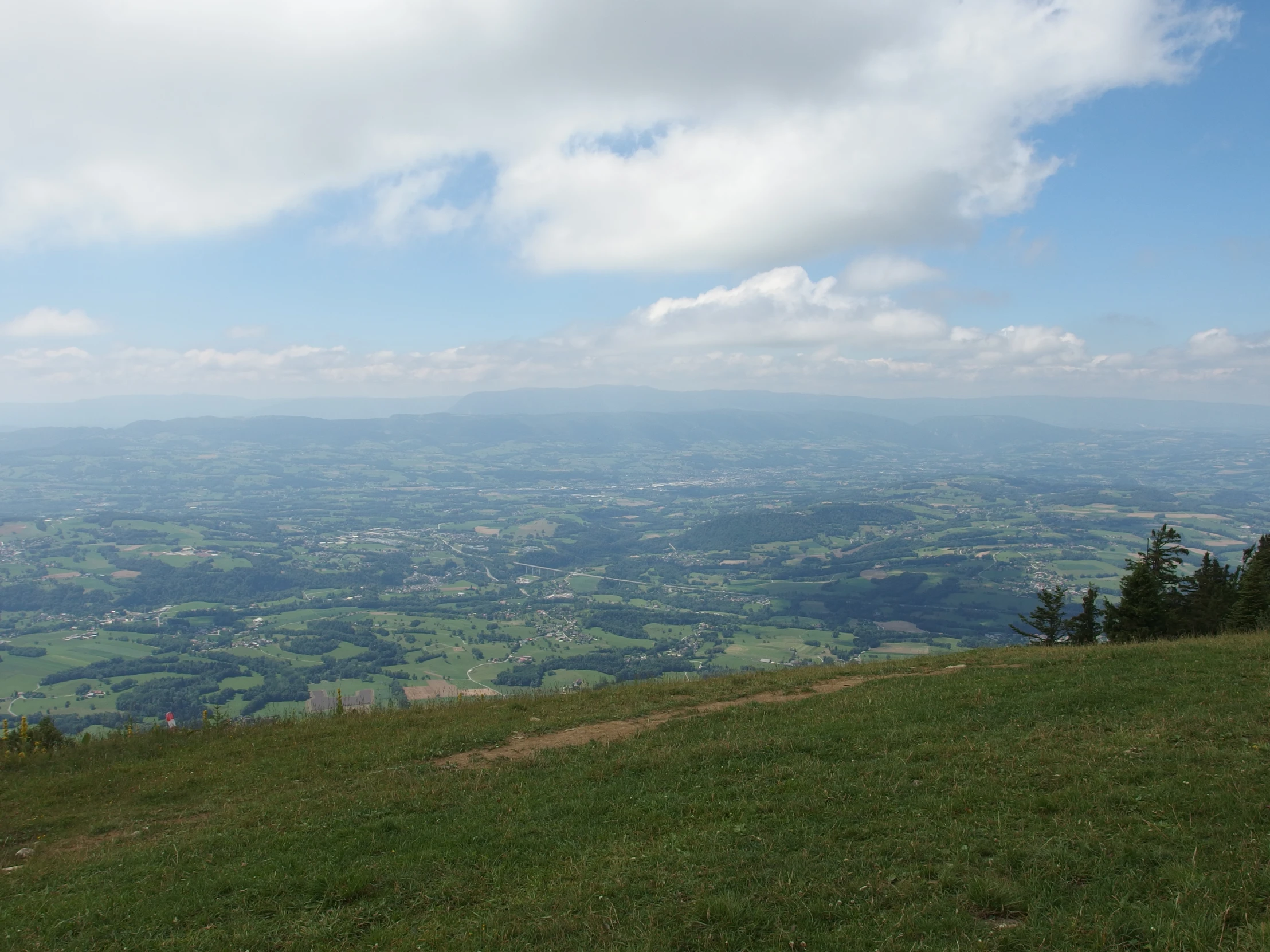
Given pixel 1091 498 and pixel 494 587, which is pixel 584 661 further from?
pixel 1091 498

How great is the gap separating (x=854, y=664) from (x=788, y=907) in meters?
15.7

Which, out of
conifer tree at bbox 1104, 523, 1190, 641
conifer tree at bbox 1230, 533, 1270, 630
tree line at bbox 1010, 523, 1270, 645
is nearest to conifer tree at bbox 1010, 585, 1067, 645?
tree line at bbox 1010, 523, 1270, 645

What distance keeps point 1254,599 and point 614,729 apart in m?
25.1

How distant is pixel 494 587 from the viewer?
10619 centimetres

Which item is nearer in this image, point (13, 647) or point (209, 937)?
point (209, 937)

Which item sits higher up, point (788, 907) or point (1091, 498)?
point (788, 907)

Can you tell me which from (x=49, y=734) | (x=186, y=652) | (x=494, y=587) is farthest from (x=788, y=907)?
(x=494, y=587)

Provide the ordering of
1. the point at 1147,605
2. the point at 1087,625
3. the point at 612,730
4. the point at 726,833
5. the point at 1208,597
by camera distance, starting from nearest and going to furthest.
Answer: the point at 726,833 → the point at 612,730 → the point at 1147,605 → the point at 1087,625 → the point at 1208,597

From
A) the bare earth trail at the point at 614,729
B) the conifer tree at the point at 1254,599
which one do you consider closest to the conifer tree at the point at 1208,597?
the conifer tree at the point at 1254,599

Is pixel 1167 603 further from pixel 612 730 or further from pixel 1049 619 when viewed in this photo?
pixel 612 730

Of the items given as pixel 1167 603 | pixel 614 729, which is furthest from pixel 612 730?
pixel 1167 603

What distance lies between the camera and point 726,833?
842 cm

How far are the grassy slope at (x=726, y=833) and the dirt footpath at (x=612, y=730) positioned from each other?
677mm

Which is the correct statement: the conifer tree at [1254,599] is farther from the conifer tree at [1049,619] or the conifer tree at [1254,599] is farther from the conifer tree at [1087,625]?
the conifer tree at [1049,619]
